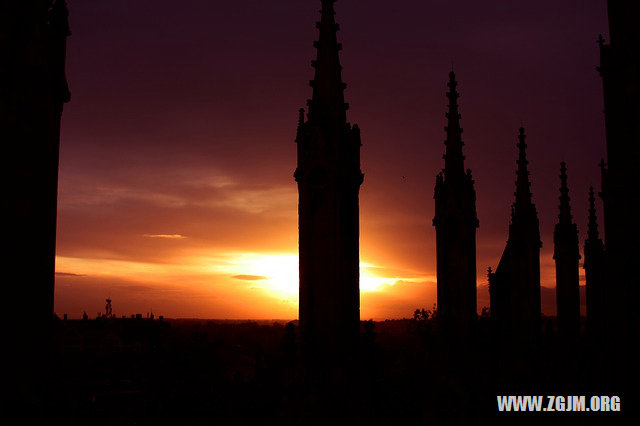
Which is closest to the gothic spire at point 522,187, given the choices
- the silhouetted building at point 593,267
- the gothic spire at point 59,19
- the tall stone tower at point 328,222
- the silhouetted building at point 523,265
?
the silhouetted building at point 523,265

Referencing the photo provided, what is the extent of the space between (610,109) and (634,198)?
7.88 ft

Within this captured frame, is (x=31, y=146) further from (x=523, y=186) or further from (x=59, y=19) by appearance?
(x=523, y=186)

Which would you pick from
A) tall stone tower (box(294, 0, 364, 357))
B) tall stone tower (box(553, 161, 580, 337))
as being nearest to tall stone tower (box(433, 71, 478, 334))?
tall stone tower (box(294, 0, 364, 357))

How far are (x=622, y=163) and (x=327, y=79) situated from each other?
7742 millimetres

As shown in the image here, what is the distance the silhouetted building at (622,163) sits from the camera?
13453mm

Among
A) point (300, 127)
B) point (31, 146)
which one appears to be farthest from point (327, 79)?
point (31, 146)

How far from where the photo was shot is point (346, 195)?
975cm

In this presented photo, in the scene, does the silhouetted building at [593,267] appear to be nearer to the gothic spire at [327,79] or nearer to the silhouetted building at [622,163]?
the silhouetted building at [622,163]

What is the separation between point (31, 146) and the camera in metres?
7.27

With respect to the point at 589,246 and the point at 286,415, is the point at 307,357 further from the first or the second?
the point at 589,246

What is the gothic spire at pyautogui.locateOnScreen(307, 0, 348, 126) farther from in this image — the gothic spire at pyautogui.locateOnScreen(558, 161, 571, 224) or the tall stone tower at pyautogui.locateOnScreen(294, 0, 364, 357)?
the gothic spire at pyautogui.locateOnScreen(558, 161, 571, 224)

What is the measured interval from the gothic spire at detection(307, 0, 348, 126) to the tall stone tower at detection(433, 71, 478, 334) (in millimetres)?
4509

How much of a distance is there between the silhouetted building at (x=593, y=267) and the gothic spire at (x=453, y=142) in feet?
35.6

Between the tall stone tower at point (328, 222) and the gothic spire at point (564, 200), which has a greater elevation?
the gothic spire at point (564, 200)
